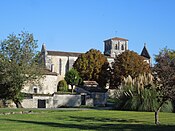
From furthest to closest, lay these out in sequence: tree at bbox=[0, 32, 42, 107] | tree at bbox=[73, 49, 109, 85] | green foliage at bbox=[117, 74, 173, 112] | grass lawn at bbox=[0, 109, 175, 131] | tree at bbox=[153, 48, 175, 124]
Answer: tree at bbox=[73, 49, 109, 85] < tree at bbox=[0, 32, 42, 107] < green foliage at bbox=[117, 74, 173, 112] < tree at bbox=[153, 48, 175, 124] < grass lawn at bbox=[0, 109, 175, 131]

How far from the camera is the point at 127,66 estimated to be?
6862 cm

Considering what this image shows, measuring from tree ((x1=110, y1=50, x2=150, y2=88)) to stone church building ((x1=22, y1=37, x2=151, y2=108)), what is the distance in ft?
42.8

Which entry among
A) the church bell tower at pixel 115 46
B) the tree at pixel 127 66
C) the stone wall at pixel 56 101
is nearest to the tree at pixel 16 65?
the stone wall at pixel 56 101

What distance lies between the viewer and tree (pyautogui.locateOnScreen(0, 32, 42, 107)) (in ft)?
125

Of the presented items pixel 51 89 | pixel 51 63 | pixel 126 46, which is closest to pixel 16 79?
pixel 51 89

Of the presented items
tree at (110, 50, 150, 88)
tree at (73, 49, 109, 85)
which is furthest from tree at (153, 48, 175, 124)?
tree at (73, 49, 109, 85)

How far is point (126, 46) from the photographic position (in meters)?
117

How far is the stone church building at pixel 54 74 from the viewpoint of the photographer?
1699 inches

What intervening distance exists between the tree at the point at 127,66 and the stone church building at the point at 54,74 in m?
13.0

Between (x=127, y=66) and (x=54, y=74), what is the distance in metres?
19.7

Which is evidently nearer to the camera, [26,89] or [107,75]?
[26,89]

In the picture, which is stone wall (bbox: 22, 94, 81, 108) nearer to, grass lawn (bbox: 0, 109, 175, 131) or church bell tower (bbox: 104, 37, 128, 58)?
grass lawn (bbox: 0, 109, 175, 131)

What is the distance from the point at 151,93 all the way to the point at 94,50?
51772 millimetres

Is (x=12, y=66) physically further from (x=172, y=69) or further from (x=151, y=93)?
(x=172, y=69)
